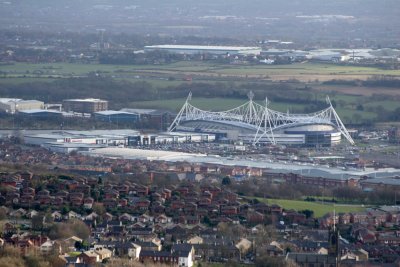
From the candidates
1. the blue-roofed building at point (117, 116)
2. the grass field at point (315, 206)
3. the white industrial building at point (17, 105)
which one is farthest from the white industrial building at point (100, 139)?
the grass field at point (315, 206)

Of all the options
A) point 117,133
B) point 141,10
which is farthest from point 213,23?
point 117,133

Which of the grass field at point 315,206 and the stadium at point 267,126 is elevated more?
the stadium at point 267,126

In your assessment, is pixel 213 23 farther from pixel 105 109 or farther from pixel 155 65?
pixel 105 109

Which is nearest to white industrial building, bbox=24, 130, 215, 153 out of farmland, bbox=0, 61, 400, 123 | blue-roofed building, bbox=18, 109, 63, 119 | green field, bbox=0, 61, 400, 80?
blue-roofed building, bbox=18, 109, 63, 119

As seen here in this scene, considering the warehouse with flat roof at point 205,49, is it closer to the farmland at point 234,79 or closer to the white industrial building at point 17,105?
the farmland at point 234,79

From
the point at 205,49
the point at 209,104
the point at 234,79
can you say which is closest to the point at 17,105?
the point at 209,104

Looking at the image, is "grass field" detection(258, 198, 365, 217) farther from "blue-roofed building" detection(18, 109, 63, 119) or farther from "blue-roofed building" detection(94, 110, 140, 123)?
"blue-roofed building" detection(18, 109, 63, 119)

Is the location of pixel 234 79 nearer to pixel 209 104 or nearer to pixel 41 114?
pixel 209 104
